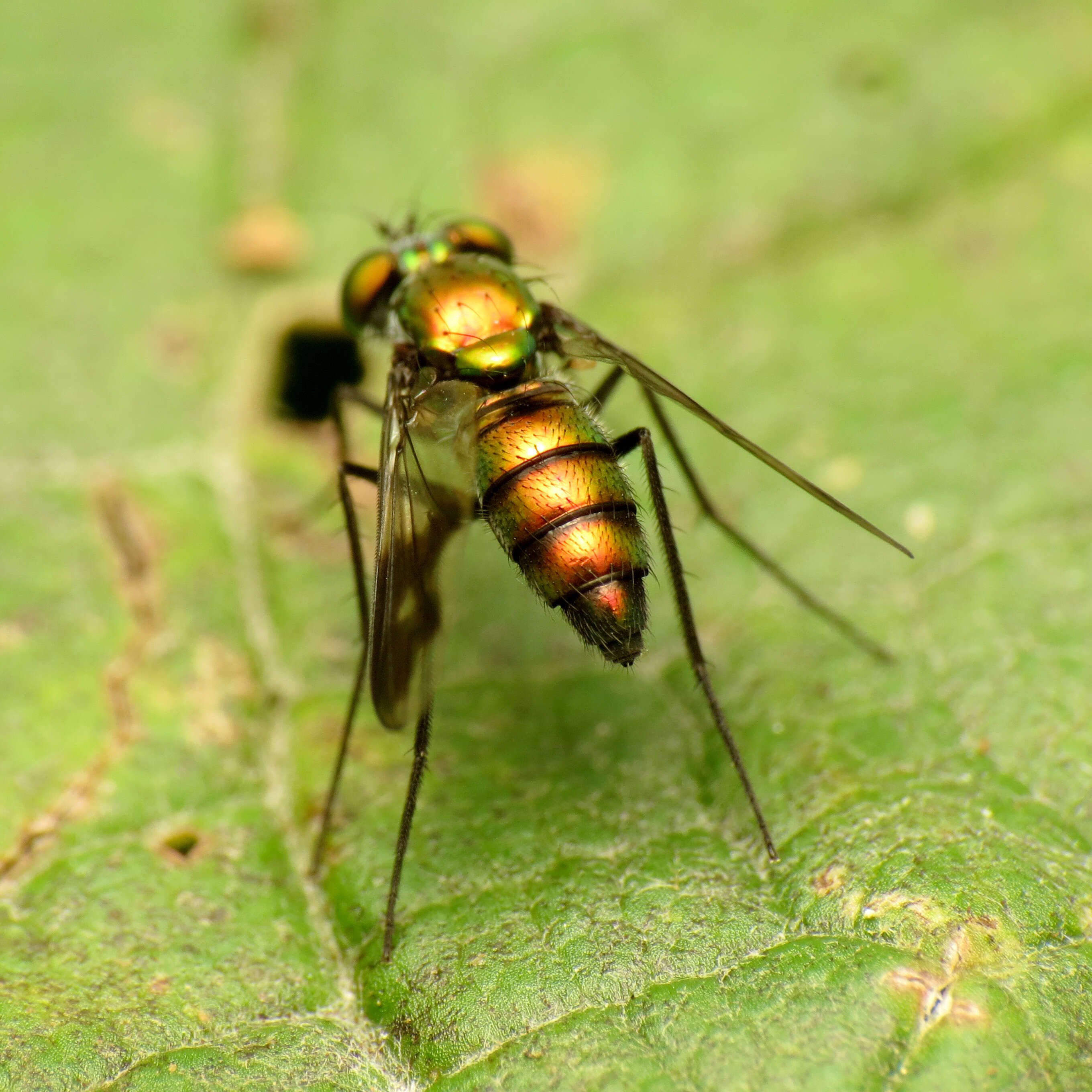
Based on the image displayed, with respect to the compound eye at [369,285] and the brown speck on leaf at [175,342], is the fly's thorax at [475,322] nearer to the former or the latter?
the compound eye at [369,285]

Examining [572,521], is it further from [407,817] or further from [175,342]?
[175,342]


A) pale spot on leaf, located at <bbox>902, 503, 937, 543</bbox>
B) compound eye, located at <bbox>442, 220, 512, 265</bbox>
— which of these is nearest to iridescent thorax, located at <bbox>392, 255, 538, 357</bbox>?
compound eye, located at <bbox>442, 220, 512, 265</bbox>

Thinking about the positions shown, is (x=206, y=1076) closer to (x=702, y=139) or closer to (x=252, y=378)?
(x=252, y=378)

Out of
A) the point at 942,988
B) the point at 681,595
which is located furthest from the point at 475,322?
the point at 942,988

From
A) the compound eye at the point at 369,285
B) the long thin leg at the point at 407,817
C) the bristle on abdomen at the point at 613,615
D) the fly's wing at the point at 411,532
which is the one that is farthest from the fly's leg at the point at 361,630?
the bristle on abdomen at the point at 613,615

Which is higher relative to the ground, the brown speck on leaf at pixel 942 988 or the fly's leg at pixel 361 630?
the fly's leg at pixel 361 630

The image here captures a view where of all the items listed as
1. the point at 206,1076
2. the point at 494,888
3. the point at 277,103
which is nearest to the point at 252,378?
the point at 277,103
